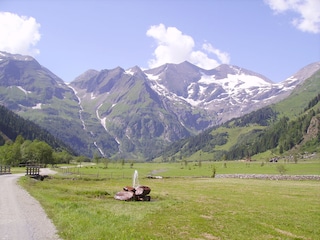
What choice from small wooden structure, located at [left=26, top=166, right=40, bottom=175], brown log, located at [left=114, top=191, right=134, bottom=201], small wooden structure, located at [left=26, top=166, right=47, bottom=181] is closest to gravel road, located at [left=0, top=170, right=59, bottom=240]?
brown log, located at [left=114, top=191, right=134, bottom=201]

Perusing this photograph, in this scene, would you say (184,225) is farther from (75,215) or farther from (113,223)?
(75,215)

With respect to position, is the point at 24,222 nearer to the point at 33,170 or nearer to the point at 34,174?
the point at 34,174

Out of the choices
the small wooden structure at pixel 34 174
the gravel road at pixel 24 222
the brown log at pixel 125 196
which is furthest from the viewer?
the small wooden structure at pixel 34 174

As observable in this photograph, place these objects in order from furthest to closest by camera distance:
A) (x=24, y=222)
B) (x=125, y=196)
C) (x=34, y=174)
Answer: (x=34, y=174)
(x=125, y=196)
(x=24, y=222)

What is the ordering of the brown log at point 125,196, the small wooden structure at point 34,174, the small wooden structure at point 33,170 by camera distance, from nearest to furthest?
the brown log at point 125,196 → the small wooden structure at point 34,174 → the small wooden structure at point 33,170

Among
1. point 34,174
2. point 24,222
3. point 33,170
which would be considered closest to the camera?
point 24,222

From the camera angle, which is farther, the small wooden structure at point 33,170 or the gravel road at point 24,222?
the small wooden structure at point 33,170

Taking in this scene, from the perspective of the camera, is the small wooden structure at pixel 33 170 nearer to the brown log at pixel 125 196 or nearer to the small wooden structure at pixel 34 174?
the small wooden structure at pixel 34 174

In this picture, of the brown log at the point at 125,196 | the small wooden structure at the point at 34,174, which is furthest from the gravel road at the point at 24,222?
the small wooden structure at the point at 34,174

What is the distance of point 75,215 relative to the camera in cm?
3078

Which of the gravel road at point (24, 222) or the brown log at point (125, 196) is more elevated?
the gravel road at point (24, 222)

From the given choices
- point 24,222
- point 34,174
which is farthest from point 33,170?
point 24,222

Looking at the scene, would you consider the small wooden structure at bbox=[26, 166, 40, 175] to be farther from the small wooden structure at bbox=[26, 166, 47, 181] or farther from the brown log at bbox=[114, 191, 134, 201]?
the brown log at bbox=[114, 191, 134, 201]

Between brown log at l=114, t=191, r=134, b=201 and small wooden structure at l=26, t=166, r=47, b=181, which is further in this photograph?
small wooden structure at l=26, t=166, r=47, b=181
